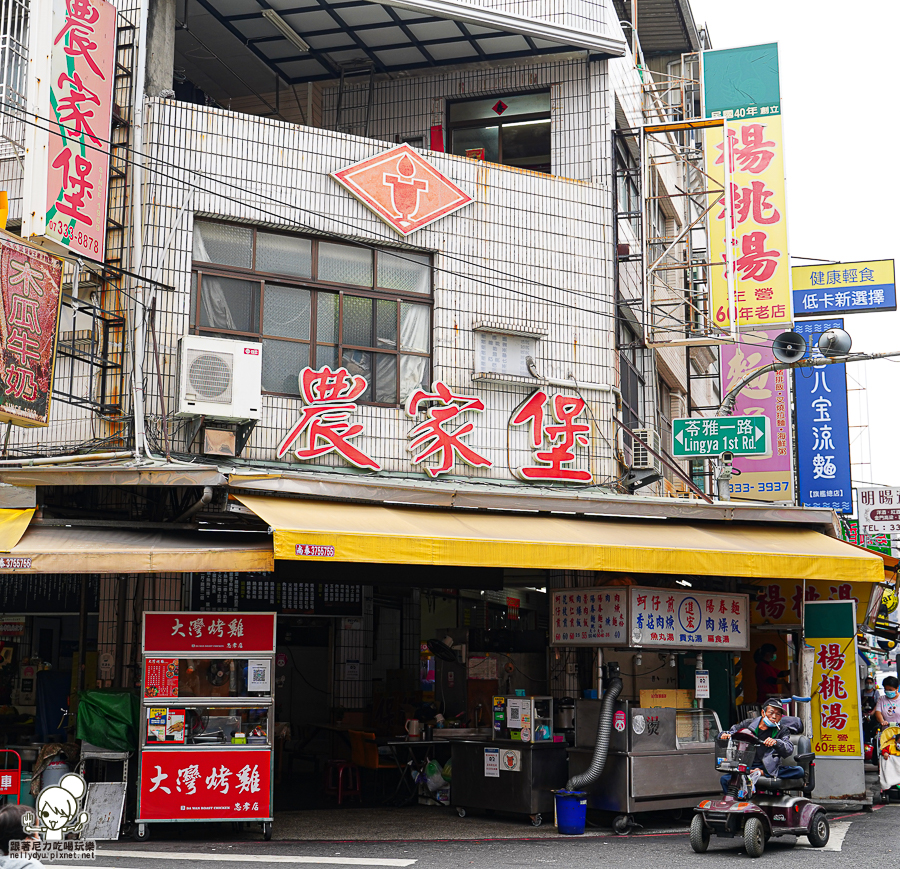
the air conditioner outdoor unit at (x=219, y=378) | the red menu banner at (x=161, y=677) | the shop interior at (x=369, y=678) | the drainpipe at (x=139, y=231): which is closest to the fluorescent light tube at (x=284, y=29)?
the drainpipe at (x=139, y=231)

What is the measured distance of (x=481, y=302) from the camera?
14953mm

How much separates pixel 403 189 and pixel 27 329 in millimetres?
5552

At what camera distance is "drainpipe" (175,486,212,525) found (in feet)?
37.2

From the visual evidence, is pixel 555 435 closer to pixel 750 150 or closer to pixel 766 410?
pixel 750 150

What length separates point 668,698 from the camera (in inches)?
540

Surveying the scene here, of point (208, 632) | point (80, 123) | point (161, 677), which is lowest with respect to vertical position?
point (161, 677)

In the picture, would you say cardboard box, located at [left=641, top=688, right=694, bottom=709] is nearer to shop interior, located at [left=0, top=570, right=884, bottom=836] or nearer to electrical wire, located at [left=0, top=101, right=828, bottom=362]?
shop interior, located at [left=0, top=570, right=884, bottom=836]

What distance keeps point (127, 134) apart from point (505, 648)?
9.13 metres

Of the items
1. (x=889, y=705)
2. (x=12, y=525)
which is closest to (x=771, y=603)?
(x=889, y=705)

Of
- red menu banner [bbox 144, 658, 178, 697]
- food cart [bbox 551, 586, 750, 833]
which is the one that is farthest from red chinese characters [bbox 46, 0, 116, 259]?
food cart [bbox 551, 586, 750, 833]

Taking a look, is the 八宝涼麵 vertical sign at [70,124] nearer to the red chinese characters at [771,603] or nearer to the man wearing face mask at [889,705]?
the red chinese characters at [771,603]

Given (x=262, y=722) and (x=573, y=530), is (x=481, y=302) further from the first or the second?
(x=262, y=722)

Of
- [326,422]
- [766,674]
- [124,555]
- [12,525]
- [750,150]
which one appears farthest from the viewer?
[750,150]

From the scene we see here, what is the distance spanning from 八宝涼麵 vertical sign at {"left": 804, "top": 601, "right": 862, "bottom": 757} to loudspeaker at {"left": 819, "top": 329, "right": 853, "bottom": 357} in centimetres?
364
